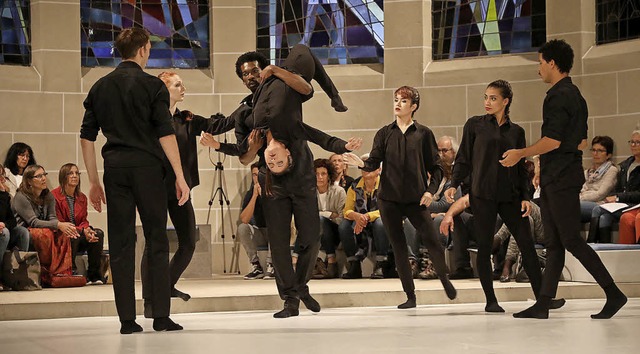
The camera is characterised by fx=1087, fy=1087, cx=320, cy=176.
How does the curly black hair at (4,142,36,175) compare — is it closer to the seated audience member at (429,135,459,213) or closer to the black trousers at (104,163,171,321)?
the seated audience member at (429,135,459,213)

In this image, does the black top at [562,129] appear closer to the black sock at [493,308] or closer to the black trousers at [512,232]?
the black trousers at [512,232]

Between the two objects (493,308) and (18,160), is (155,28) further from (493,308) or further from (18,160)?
(493,308)

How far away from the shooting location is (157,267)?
229 inches

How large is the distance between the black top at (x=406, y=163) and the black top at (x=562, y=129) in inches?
46.2

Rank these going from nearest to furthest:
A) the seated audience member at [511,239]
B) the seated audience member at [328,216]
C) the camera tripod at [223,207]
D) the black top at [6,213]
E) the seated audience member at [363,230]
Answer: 1. the black top at [6,213]
2. the seated audience member at [511,239]
3. the seated audience member at [363,230]
4. the seated audience member at [328,216]
5. the camera tripod at [223,207]

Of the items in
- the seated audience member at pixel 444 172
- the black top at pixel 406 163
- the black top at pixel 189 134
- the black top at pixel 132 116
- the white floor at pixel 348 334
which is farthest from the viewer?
the seated audience member at pixel 444 172

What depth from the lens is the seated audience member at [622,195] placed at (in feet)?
31.0

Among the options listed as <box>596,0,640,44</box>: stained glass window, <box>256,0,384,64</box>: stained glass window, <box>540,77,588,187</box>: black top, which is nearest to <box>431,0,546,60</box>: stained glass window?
<box>596,0,640,44</box>: stained glass window

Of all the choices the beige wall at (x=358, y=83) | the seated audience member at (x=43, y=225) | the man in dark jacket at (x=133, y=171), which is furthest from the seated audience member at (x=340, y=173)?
the man in dark jacket at (x=133, y=171)

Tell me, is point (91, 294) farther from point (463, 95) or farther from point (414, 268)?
point (463, 95)

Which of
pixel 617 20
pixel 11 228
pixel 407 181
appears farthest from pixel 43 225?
pixel 617 20

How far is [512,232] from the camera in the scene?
6.99m

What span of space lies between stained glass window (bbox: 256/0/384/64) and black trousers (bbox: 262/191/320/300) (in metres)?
5.75

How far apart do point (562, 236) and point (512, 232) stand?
730mm
